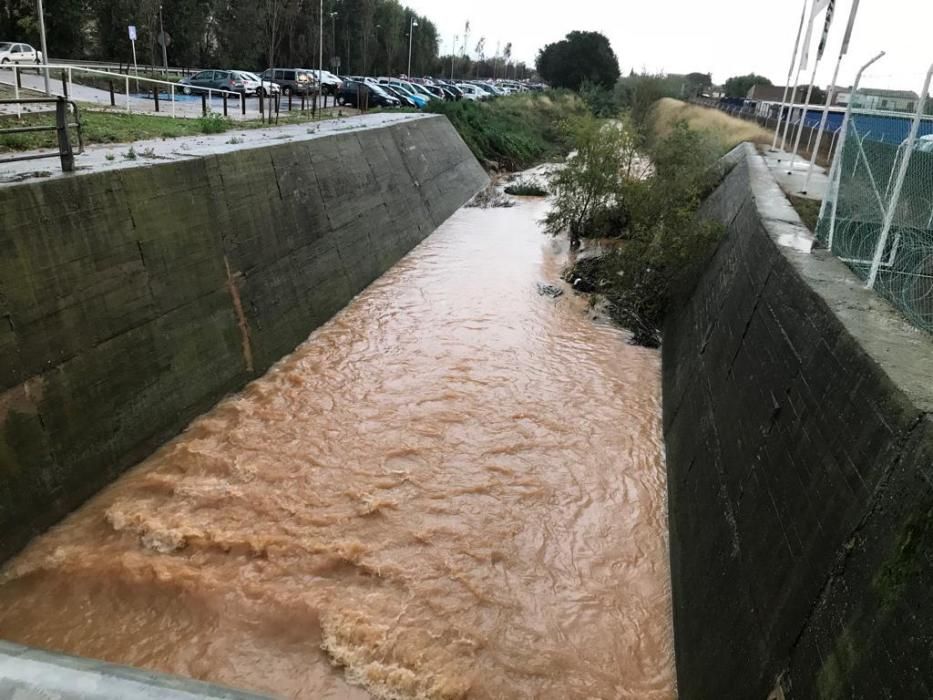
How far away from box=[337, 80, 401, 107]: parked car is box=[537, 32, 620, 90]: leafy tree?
121 ft

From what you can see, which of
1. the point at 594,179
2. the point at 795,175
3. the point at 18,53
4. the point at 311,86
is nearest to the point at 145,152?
the point at 594,179

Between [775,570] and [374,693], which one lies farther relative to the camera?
[374,693]

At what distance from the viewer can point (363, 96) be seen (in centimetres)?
3206

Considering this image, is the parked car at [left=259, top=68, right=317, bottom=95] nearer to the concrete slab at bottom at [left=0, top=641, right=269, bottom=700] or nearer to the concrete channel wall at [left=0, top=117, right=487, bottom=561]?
the concrete channel wall at [left=0, top=117, right=487, bottom=561]

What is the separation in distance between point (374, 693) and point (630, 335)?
875cm

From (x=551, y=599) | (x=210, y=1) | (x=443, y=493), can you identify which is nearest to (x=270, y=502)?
(x=443, y=493)

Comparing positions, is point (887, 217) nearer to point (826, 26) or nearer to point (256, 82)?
point (826, 26)

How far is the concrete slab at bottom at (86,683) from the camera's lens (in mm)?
1802

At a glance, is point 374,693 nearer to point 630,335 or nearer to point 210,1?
point 630,335

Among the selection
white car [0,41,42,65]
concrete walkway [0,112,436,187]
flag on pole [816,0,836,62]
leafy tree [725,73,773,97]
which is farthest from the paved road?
leafy tree [725,73,773,97]

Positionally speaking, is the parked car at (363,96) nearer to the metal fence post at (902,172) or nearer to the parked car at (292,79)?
the parked car at (292,79)

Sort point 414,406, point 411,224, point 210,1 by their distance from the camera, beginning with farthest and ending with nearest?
point 210,1 < point 411,224 < point 414,406

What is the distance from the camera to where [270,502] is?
A: 7.17m

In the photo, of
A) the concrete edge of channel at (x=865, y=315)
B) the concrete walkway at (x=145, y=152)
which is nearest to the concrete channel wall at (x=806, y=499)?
the concrete edge of channel at (x=865, y=315)
